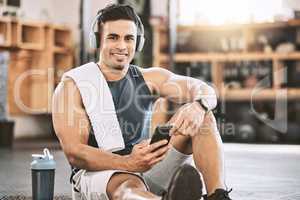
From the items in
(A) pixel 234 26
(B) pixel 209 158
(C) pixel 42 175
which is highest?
(A) pixel 234 26

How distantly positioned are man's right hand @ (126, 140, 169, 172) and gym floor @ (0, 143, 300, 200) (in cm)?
102

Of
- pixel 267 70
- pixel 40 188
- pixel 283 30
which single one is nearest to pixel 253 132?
pixel 267 70

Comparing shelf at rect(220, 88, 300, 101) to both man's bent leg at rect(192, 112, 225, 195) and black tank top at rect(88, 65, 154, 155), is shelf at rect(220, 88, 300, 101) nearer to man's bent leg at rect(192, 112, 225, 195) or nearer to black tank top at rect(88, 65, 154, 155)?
black tank top at rect(88, 65, 154, 155)

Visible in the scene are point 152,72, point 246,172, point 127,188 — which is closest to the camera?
point 127,188

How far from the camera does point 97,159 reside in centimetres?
213

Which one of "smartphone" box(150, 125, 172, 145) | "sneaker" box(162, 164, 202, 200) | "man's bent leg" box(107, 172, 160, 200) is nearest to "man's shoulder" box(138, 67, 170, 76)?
"smartphone" box(150, 125, 172, 145)

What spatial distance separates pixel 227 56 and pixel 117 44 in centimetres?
526

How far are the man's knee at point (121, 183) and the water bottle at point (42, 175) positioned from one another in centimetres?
58

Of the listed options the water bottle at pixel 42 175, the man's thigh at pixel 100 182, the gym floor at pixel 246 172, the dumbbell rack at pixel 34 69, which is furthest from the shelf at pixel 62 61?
the man's thigh at pixel 100 182

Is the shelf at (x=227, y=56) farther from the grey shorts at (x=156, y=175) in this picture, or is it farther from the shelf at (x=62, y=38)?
the grey shorts at (x=156, y=175)

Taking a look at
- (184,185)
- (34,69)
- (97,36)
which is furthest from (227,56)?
(184,185)

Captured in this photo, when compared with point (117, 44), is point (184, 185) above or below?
below

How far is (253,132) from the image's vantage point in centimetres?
738

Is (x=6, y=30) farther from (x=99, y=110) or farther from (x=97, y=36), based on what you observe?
(x=99, y=110)
